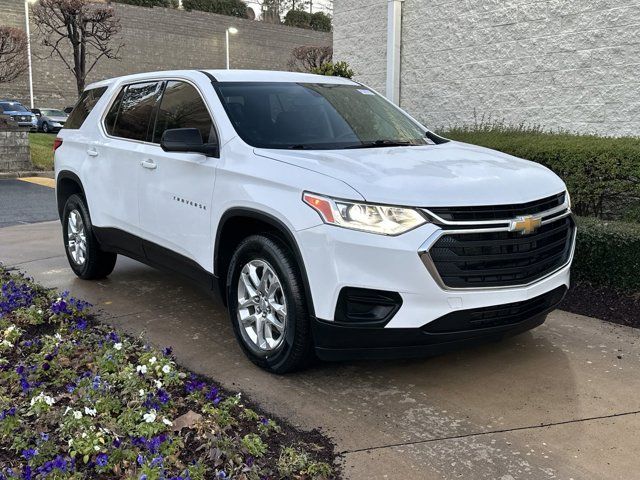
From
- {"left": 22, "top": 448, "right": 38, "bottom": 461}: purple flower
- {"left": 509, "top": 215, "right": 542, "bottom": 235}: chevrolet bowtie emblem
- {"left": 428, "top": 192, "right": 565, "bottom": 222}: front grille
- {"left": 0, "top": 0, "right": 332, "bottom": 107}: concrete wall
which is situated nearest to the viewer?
{"left": 22, "top": 448, "right": 38, "bottom": 461}: purple flower

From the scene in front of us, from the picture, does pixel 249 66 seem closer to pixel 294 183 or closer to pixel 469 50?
pixel 469 50

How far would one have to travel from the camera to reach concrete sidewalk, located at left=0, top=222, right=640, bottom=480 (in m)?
3.10

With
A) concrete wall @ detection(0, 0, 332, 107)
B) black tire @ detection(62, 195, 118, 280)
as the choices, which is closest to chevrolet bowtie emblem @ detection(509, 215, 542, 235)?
black tire @ detection(62, 195, 118, 280)

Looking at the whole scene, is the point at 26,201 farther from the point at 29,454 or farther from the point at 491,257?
the point at 491,257

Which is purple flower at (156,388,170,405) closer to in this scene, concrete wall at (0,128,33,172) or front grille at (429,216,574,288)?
front grille at (429,216,574,288)

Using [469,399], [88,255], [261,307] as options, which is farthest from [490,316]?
[88,255]

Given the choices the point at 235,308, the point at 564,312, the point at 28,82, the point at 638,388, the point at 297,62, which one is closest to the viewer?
the point at 638,388

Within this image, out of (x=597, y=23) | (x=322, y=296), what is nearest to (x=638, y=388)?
(x=322, y=296)

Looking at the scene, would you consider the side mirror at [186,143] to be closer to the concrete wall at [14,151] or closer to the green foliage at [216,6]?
the concrete wall at [14,151]

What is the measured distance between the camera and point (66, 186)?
650 cm

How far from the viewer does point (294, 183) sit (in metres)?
3.69

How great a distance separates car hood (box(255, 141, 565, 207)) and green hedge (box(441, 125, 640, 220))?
2.16 m

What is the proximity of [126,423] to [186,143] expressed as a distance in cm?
191

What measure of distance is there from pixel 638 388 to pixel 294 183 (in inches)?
92.6
